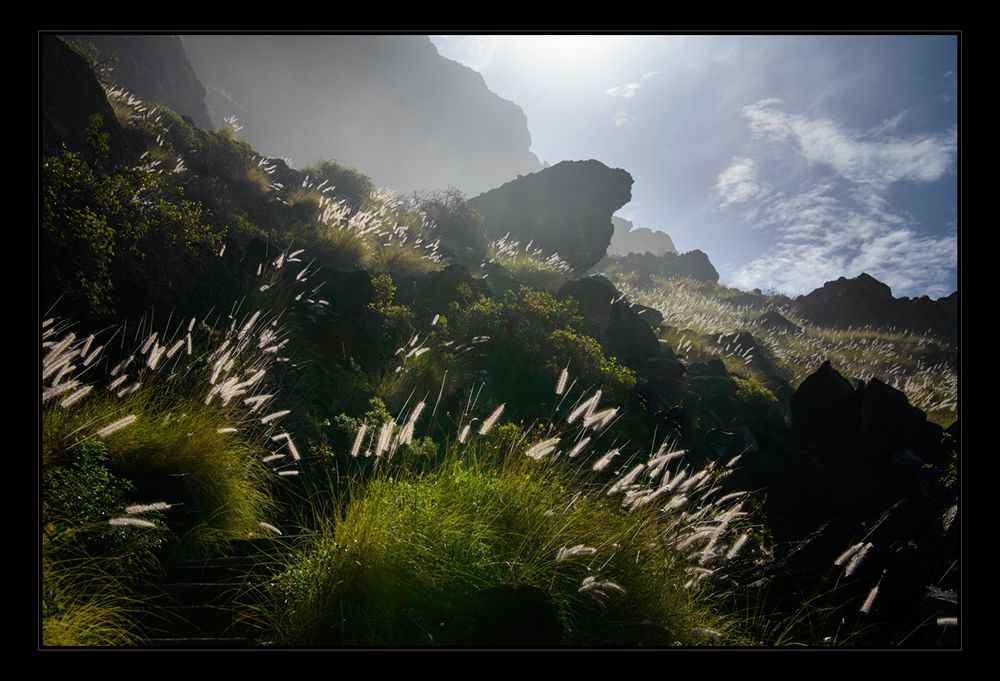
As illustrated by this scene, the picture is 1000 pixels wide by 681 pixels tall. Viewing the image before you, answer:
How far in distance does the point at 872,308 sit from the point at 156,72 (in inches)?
2842

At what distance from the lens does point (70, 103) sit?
824 centimetres

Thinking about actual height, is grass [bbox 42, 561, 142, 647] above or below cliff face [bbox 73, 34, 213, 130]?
below

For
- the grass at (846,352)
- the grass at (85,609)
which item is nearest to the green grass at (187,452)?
the grass at (85,609)

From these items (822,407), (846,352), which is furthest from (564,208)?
(822,407)

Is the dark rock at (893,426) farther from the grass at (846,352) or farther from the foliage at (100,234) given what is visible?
the foliage at (100,234)

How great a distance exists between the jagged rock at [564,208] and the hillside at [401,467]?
44.7 ft

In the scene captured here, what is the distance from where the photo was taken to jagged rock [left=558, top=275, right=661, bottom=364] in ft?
34.8

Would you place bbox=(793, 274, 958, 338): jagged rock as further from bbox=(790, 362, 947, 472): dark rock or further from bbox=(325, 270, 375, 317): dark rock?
bbox=(325, 270, 375, 317): dark rock

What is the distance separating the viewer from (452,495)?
3025 millimetres

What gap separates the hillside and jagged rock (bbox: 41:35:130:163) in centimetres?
6

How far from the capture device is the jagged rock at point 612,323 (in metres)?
10.6

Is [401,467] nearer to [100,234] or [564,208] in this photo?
[100,234]

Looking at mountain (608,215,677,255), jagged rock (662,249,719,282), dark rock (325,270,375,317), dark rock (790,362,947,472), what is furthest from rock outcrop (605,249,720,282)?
mountain (608,215,677,255)
